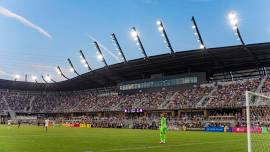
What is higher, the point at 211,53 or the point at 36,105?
the point at 211,53

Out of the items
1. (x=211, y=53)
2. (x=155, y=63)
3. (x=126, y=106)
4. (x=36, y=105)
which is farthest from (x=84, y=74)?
(x=211, y=53)

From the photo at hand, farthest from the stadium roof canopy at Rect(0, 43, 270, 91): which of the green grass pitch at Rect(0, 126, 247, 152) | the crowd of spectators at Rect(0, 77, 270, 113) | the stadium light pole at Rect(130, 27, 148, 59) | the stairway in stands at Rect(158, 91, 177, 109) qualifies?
the green grass pitch at Rect(0, 126, 247, 152)

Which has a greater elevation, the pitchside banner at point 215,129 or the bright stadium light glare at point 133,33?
the bright stadium light glare at point 133,33

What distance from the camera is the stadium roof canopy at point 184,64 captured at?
67488 millimetres

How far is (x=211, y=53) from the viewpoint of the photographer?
6956 cm

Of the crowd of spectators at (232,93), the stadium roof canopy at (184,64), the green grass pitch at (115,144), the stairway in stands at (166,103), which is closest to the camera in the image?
the green grass pitch at (115,144)

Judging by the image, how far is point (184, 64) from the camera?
7938cm

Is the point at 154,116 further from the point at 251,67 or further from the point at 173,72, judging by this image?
the point at 251,67

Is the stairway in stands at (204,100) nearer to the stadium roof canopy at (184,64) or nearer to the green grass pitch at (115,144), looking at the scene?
the stadium roof canopy at (184,64)

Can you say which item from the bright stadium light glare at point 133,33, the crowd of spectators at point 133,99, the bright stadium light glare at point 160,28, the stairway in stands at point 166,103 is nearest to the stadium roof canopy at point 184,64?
the crowd of spectators at point 133,99

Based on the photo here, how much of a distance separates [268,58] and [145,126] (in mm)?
27064

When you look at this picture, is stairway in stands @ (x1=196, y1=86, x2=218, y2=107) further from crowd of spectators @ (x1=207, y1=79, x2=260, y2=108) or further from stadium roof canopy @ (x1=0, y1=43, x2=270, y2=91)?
stadium roof canopy @ (x1=0, y1=43, x2=270, y2=91)

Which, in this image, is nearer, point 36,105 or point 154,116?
point 154,116

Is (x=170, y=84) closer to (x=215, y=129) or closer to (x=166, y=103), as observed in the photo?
(x=166, y=103)
